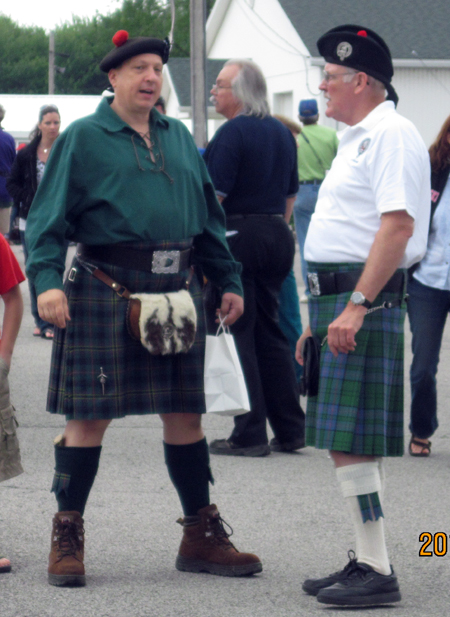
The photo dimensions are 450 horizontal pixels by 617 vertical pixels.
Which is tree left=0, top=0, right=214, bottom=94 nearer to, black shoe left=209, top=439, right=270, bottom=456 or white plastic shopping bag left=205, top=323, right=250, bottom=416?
black shoe left=209, top=439, right=270, bottom=456

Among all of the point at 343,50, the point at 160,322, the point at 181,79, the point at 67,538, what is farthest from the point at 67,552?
the point at 181,79

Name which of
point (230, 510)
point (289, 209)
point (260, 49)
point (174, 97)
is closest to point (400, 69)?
point (260, 49)

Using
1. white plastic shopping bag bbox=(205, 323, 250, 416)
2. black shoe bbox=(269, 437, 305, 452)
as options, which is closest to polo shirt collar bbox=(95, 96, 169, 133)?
white plastic shopping bag bbox=(205, 323, 250, 416)

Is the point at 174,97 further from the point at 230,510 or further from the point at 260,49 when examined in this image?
the point at 230,510

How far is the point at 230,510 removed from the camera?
4.79 m

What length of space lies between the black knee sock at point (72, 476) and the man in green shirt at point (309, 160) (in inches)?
323

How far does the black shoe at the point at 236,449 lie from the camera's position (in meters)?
5.84

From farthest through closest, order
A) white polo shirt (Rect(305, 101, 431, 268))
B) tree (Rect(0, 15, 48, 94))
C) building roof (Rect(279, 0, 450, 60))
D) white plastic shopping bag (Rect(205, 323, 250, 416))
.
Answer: tree (Rect(0, 15, 48, 94)) < building roof (Rect(279, 0, 450, 60)) < white plastic shopping bag (Rect(205, 323, 250, 416)) < white polo shirt (Rect(305, 101, 431, 268))

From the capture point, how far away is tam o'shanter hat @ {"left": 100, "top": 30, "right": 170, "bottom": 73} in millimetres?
3766

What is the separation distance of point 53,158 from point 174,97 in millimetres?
33494

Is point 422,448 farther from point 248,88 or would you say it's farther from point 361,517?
point 361,517

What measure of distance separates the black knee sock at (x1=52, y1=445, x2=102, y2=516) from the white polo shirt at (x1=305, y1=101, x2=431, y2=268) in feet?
3.44

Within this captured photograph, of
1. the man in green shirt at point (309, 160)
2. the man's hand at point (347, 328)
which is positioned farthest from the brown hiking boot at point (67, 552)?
the man in green shirt at point (309, 160)

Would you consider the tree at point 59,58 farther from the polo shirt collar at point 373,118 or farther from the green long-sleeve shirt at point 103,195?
the polo shirt collar at point 373,118
